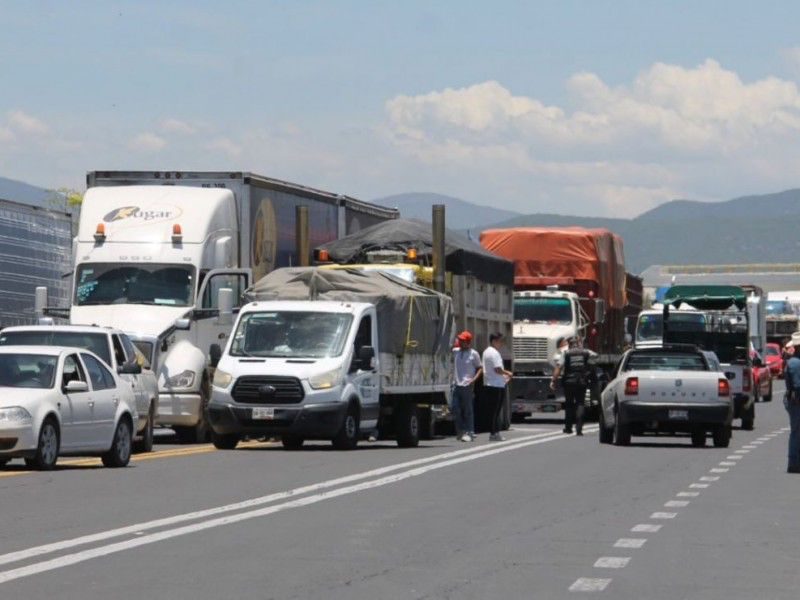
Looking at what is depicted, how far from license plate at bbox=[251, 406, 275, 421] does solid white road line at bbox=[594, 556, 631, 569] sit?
13.3m

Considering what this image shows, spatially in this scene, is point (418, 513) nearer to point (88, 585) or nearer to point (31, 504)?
point (31, 504)

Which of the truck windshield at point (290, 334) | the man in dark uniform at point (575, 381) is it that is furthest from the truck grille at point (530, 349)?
the truck windshield at point (290, 334)

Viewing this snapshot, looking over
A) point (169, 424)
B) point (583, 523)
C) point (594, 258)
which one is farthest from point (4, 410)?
point (594, 258)

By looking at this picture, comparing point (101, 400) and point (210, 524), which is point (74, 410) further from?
point (210, 524)

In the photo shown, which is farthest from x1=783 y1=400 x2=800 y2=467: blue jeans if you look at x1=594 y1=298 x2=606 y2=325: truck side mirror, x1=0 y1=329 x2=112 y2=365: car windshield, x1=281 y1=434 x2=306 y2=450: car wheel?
x1=594 y1=298 x2=606 y2=325: truck side mirror

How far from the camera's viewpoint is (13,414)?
20.8m

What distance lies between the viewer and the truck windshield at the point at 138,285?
30562 mm

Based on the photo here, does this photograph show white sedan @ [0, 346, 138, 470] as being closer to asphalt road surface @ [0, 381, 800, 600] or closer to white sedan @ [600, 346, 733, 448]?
asphalt road surface @ [0, 381, 800, 600]

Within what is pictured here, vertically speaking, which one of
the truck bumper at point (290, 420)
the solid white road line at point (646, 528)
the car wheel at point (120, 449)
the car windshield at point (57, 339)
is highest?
the car windshield at point (57, 339)

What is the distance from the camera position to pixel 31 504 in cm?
1684

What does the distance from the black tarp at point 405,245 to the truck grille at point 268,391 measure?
23.3ft

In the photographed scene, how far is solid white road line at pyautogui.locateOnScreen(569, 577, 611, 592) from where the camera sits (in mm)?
11331

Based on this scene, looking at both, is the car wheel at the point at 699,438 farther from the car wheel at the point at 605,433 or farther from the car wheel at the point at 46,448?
the car wheel at the point at 46,448

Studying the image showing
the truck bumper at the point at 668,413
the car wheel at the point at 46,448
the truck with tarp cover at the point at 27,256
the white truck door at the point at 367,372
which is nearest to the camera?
the car wheel at the point at 46,448
